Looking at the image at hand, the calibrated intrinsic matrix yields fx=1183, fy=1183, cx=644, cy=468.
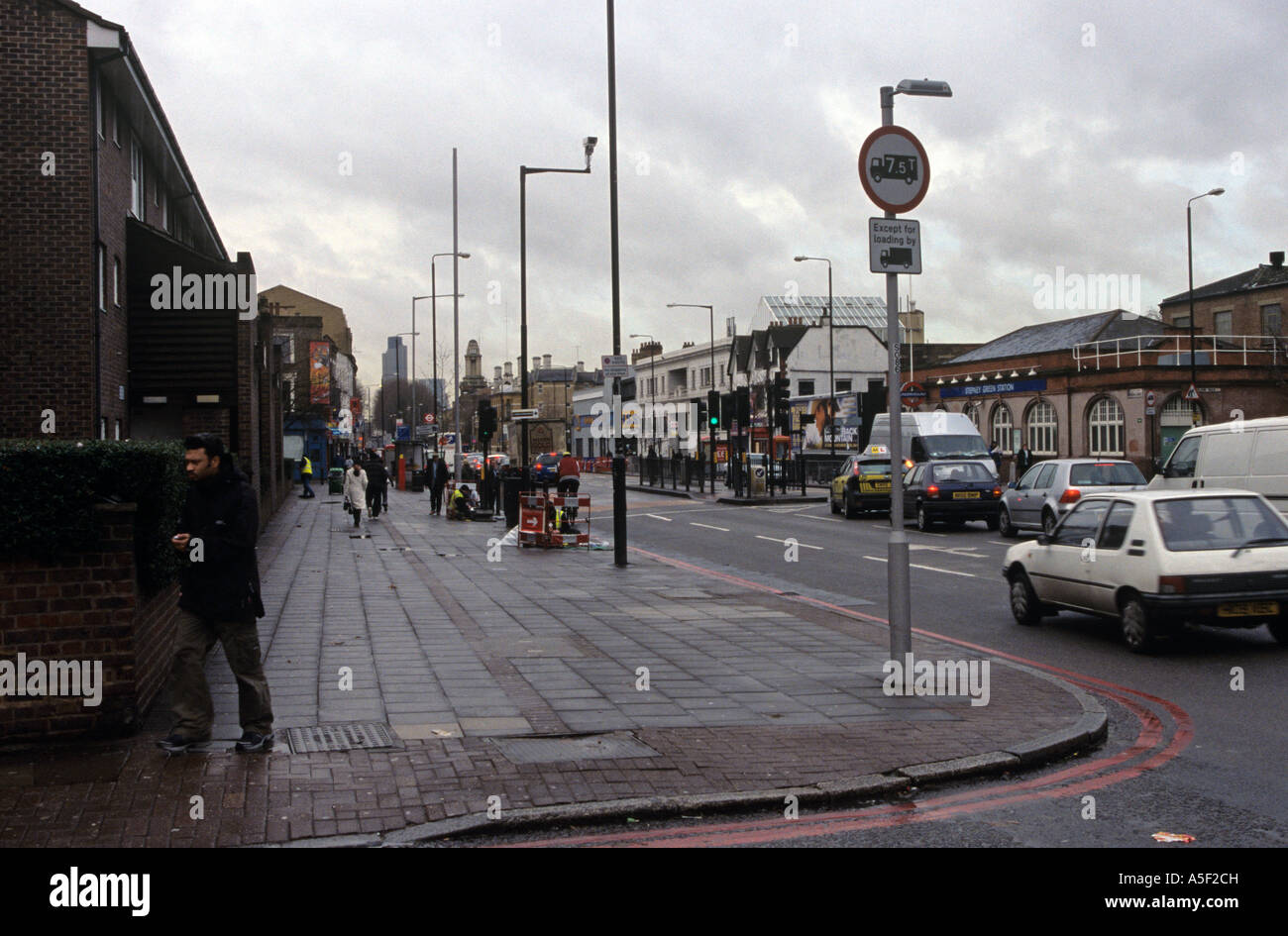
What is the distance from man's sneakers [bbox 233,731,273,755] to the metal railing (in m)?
43.9

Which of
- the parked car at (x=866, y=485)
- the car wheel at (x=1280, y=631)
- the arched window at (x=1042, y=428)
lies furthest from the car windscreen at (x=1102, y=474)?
the arched window at (x=1042, y=428)

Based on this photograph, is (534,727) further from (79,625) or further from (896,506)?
(896,506)

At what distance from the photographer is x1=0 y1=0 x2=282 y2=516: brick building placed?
17.7m

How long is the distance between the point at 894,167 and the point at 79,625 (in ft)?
20.7

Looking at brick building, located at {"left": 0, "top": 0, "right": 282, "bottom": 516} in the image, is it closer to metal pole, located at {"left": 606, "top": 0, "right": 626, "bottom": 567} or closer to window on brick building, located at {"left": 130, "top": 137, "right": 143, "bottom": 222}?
window on brick building, located at {"left": 130, "top": 137, "right": 143, "bottom": 222}

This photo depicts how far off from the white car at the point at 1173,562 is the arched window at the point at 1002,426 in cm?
4457

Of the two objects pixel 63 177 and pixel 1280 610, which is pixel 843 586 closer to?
pixel 1280 610

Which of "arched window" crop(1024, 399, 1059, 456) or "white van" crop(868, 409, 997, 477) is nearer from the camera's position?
"white van" crop(868, 409, 997, 477)

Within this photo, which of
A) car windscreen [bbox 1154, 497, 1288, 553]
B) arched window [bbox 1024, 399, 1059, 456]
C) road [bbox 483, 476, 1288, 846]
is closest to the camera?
road [bbox 483, 476, 1288, 846]

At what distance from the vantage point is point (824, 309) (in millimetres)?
97875

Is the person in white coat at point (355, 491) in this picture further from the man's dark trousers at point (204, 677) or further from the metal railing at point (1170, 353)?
the metal railing at point (1170, 353)

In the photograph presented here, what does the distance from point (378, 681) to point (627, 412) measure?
90.6 meters

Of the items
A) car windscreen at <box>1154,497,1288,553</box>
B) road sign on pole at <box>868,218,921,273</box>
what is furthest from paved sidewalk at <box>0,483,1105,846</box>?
road sign on pole at <box>868,218,921,273</box>
